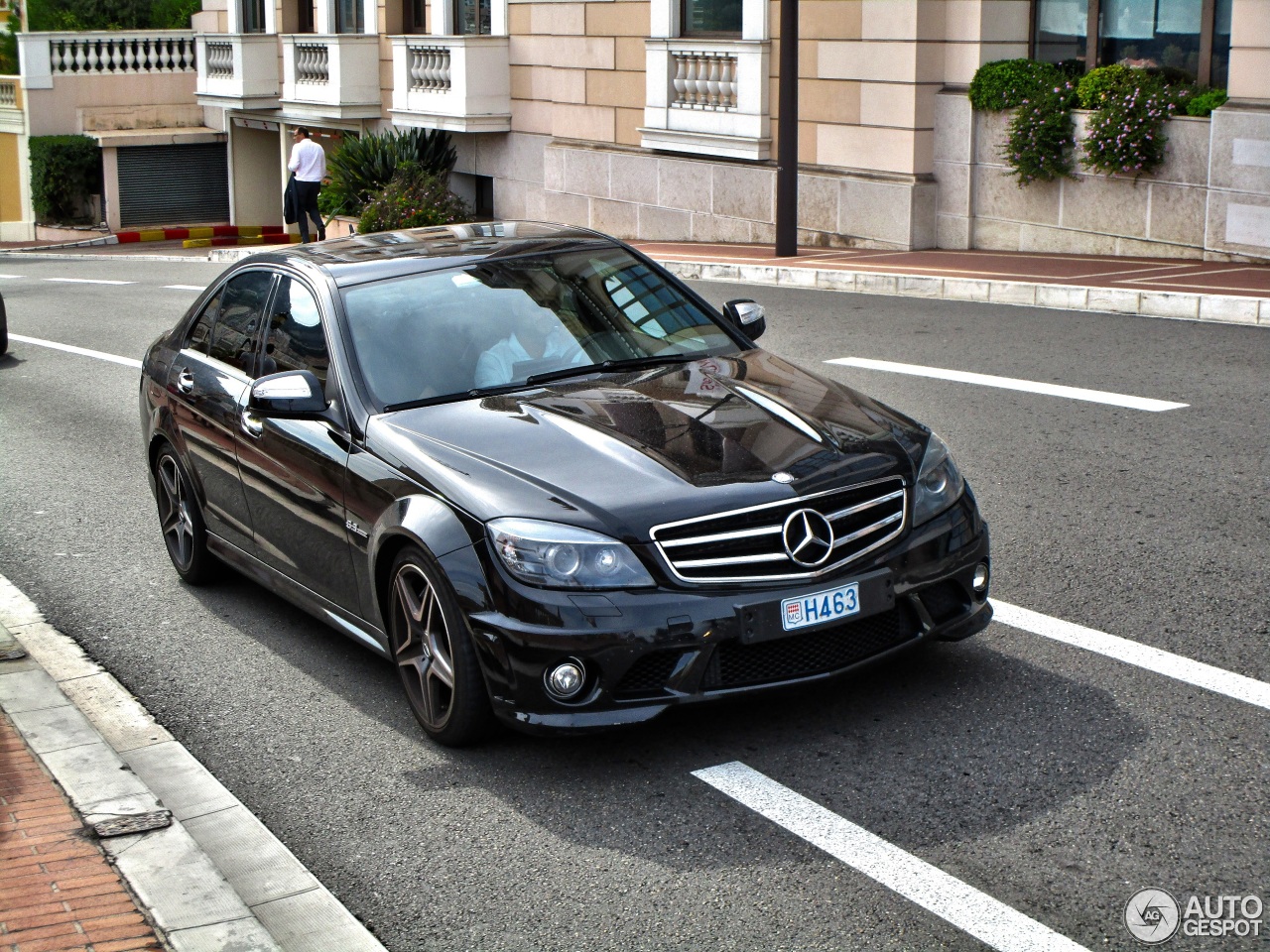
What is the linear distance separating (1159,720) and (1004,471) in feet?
10.8

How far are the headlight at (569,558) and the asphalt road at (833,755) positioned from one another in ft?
2.17

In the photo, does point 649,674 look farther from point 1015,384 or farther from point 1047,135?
point 1047,135

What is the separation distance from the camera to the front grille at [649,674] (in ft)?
15.9

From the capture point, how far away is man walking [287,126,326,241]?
2612 centimetres

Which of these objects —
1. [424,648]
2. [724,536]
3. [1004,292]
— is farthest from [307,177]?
[724,536]

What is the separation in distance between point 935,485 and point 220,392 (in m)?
3.09

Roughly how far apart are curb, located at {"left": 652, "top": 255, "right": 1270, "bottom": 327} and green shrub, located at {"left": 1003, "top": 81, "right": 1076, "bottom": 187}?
2.76 m

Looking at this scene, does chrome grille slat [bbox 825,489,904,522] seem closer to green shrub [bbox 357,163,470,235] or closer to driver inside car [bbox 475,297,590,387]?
driver inside car [bbox 475,297,590,387]

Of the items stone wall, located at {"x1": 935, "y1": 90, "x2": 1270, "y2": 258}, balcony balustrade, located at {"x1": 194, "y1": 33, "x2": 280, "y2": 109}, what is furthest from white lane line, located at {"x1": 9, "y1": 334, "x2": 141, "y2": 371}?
balcony balustrade, located at {"x1": 194, "y1": 33, "x2": 280, "y2": 109}

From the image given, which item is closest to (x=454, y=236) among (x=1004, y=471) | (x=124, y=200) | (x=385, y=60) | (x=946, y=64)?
(x=1004, y=471)

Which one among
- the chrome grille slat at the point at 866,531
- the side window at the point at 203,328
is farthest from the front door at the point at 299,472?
the chrome grille slat at the point at 866,531

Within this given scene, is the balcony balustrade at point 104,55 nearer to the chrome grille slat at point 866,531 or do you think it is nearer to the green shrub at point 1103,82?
the green shrub at point 1103,82

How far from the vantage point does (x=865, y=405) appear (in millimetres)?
5793

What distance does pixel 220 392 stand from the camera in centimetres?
682
